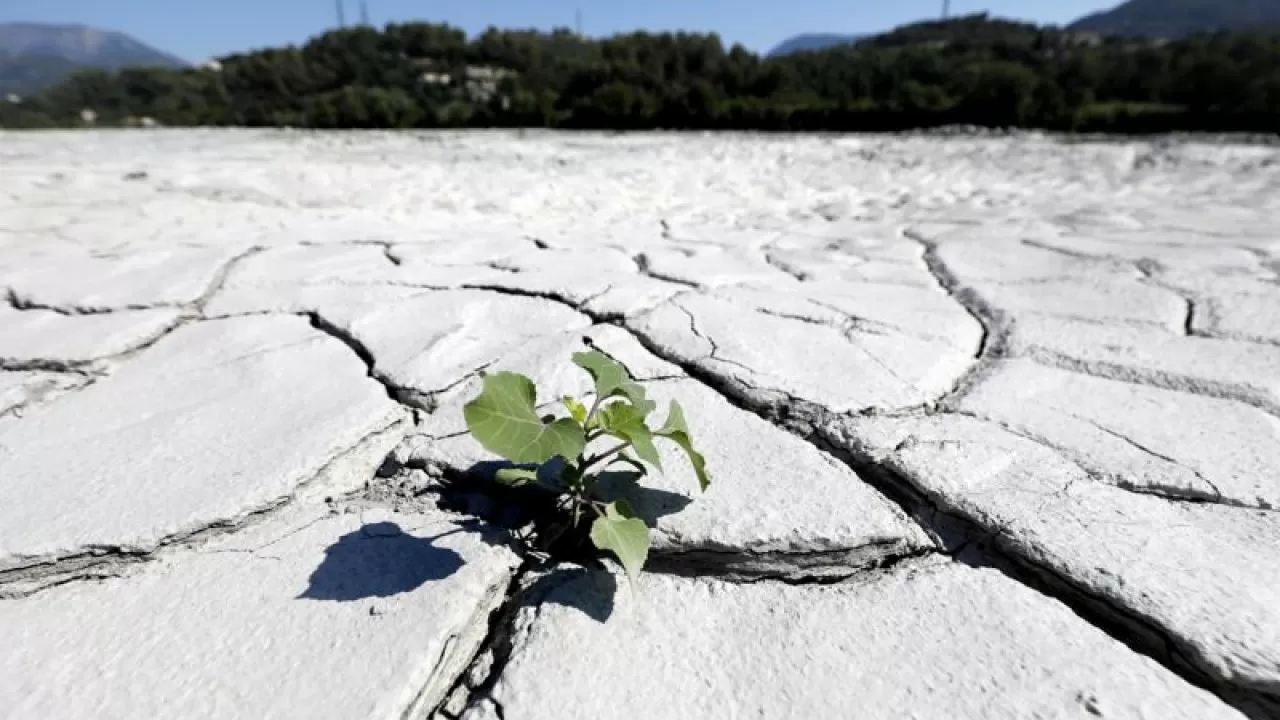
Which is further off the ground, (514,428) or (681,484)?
(514,428)

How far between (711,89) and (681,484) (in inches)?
399

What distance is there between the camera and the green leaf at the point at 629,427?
2.21 ft

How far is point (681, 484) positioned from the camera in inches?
33.2

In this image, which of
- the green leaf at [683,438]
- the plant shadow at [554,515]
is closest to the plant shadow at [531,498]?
the plant shadow at [554,515]

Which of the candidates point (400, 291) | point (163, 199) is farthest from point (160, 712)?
point (163, 199)

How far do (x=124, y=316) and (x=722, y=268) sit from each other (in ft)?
4.75

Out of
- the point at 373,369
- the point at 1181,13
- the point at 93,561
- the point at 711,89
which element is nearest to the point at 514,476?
the point at 93,561

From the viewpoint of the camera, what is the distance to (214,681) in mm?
589

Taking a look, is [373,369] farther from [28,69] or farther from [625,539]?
[28,69]

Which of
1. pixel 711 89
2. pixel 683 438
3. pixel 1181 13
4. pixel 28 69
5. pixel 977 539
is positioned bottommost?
pixel 977 539

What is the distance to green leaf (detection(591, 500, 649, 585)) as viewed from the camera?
60 centimetres

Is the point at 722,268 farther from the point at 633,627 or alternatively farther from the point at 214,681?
the point at 214,681

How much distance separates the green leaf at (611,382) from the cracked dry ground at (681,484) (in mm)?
154

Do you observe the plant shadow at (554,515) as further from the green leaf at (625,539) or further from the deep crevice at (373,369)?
the deep crevice at (373,369)
